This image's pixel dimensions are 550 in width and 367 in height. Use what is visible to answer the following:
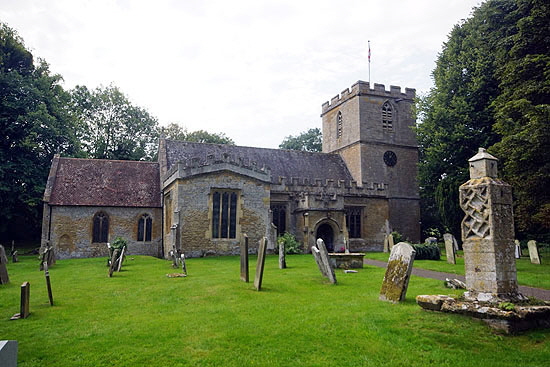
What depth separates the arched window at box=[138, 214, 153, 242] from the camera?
25.7 metres

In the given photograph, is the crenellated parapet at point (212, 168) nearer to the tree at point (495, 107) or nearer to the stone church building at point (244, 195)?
the stone church building at point (244, 195)

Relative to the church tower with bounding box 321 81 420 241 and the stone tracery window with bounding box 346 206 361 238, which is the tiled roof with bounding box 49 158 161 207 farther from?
the church tower with bounding box 321 81 420 241

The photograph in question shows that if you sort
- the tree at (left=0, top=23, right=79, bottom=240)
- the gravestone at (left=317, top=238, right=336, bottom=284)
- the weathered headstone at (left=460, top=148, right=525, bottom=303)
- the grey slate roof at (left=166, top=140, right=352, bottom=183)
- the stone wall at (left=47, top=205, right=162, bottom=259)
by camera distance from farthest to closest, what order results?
the grey slate roof at (left=166, top=140, right=352, bottom=183)
the tree at (left=0, top=23, right=79, bottom=240)
the stone wall at (left=47, top=205, right=162, bottom=259)
the gravestone at (left=317, top=238, right=336, bottom=284)
the weathered headstone at (left=460, top=148, right=525, bottom=303)

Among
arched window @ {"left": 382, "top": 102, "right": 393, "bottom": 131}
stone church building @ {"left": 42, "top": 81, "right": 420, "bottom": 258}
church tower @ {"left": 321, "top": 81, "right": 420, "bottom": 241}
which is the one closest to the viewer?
stone church building @ {"left": 42, "top": 81, "right": 420, "bottom": 258}

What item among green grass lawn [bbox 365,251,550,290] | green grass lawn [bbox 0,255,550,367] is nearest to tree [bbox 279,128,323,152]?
green grass lawn [bbox 365,251,550,290]

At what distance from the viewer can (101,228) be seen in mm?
24984

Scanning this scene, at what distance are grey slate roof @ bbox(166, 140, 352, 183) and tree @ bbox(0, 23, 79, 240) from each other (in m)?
9.63

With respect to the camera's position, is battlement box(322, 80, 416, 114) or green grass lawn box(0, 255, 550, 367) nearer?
green grass lawn box(0, 255, 550, 367)

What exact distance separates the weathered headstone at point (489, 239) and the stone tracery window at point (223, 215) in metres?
16.9

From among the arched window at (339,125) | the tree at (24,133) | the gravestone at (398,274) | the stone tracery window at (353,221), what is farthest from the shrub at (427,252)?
the tree at (24,133)

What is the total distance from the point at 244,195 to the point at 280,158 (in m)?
9.20

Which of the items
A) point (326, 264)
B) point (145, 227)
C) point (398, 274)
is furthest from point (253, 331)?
point (145, 227)

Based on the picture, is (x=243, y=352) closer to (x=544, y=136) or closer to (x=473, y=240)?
(x=473, y=240)

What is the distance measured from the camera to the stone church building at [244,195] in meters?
22.9
